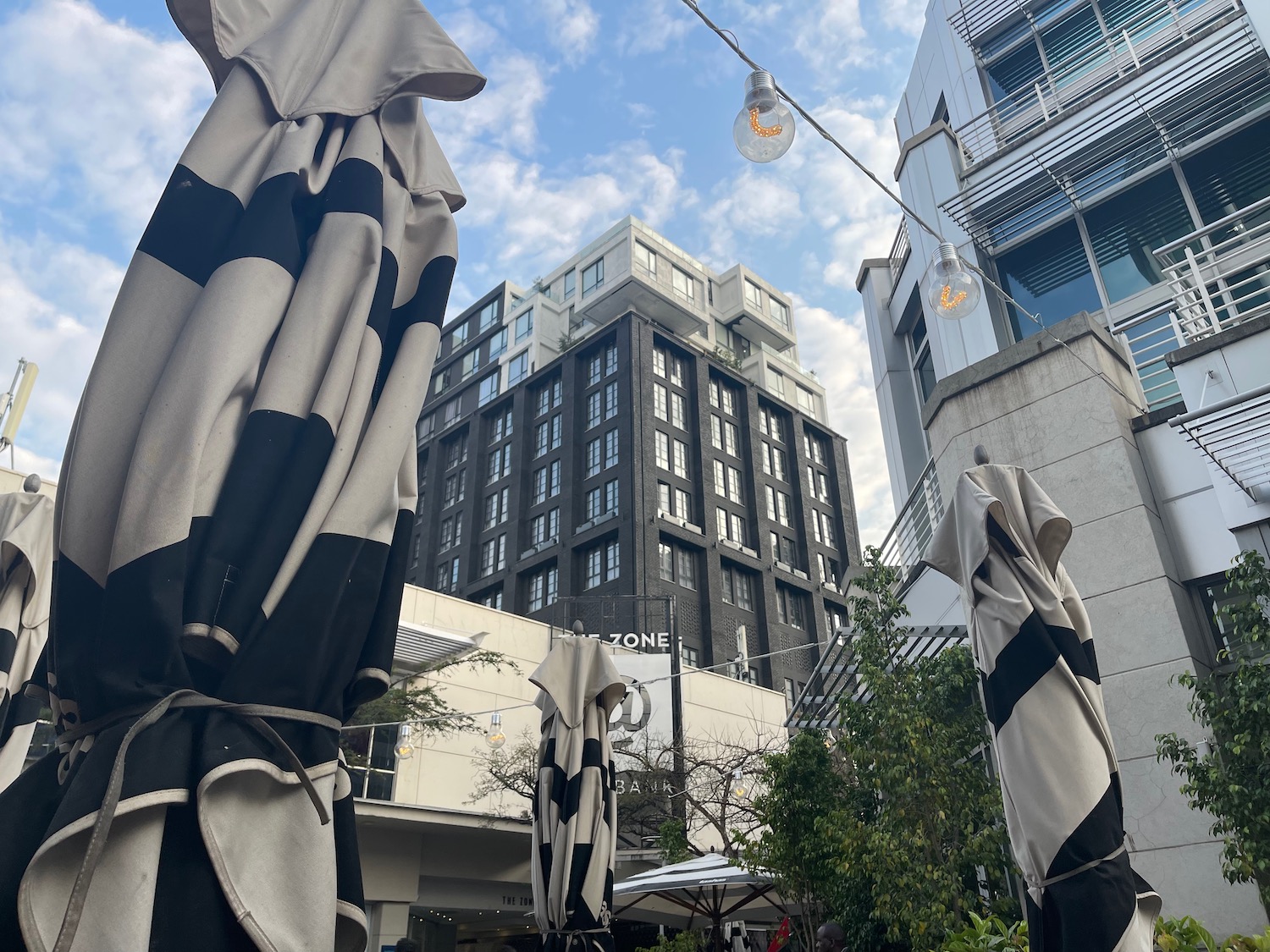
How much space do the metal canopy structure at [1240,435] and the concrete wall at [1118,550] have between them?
83 centimetres

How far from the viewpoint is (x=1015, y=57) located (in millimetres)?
15133

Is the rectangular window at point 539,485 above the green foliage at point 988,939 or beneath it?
above

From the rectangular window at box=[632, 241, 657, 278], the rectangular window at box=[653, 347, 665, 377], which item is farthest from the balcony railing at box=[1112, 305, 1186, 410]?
the rectangular window at box=[632, 241, 657, 278]

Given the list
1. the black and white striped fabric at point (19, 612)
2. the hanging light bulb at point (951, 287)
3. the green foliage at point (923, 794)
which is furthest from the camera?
the hanging light bulb at point (951, 287)

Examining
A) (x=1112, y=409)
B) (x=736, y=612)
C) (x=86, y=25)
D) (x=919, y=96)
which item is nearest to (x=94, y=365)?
(x=86, y=25)

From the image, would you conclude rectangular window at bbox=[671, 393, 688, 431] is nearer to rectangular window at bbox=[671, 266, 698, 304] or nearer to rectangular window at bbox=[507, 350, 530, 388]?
rectangular window at bbox=[671, 266, 698, 304]

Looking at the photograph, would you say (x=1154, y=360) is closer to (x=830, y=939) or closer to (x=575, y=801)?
(x=830, y=939)

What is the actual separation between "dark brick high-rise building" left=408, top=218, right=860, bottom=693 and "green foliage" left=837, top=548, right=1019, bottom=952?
37.6 meters

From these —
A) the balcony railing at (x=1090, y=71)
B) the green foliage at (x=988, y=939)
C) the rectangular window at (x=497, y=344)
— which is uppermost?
the rectangular window at (x=497, y=344)

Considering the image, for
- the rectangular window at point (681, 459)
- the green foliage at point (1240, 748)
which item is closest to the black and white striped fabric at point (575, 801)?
the green foliage at point (1240, 748)

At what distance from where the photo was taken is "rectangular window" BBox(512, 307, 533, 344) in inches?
2350

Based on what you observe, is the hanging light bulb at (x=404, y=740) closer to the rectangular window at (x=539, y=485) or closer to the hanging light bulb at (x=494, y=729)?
the hanging light bulb at (x=494, y=729)

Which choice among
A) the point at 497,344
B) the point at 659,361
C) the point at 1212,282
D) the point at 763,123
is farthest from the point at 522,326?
the point at 763,123

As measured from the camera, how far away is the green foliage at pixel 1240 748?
20.0 ft
